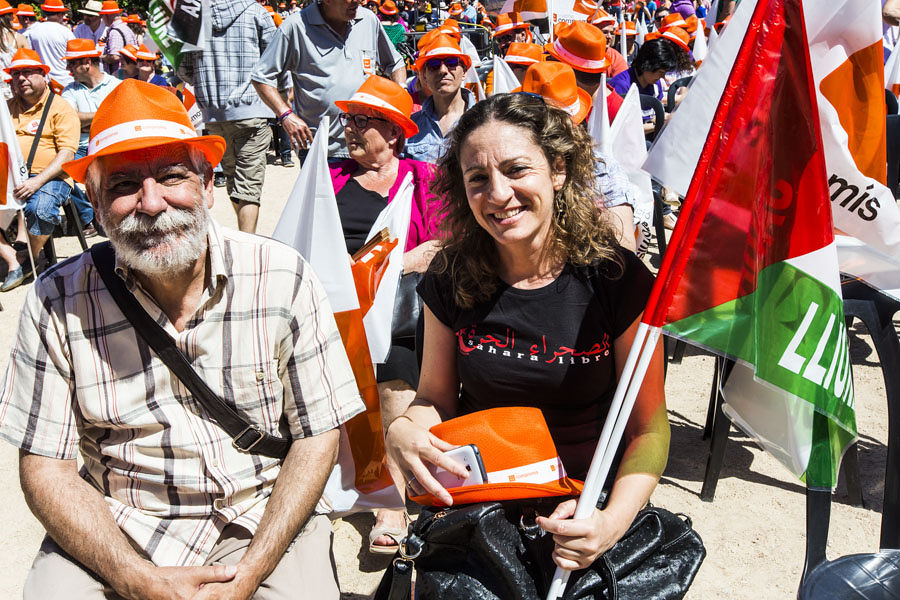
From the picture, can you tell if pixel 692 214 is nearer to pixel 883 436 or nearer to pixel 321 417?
pixel 321 417

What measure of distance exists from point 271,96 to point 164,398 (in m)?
4.00

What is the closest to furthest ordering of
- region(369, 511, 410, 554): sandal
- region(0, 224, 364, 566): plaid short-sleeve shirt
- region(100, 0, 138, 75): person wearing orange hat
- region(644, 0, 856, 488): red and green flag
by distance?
region(644, 0, 856, 488): red and green flag, region(0, 224, 364, 566): plaid short-sleeve shirt, region(369, 511, 410, 554): sandal, region(100, 0, 138, 75): person wearing orange hat

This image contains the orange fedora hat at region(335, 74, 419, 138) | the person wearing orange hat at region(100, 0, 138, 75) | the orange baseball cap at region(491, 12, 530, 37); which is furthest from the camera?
the person wearing orange hat at region(100, 0, 138, 75)

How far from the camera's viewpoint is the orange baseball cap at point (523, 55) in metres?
6.27

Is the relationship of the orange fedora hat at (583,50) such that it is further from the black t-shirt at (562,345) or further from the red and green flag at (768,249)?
the red and green flag at (768,249)

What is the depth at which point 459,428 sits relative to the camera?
1.85 meters

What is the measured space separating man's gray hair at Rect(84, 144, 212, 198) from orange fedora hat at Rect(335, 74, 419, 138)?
1647 mm

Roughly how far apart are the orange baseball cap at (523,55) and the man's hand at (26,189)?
156 inches

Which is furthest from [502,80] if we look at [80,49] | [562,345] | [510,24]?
[510,24]

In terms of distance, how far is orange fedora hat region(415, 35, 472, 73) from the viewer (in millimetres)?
5445

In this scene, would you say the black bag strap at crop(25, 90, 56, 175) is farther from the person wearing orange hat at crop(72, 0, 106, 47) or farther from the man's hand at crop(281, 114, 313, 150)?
the person wearing orange hat at crop(72, 0, 106, 47)

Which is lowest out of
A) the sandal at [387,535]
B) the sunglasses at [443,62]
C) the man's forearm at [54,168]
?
the sandal at [387,535]

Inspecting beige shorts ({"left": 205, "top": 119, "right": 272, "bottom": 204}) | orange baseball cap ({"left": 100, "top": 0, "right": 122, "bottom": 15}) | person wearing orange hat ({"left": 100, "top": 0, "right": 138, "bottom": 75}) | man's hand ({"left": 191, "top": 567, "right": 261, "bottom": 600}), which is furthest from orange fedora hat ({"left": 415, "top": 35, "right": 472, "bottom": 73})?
orange baseball cap ({"left": 100, "top": 0, "right": 122, "bottom": 15})

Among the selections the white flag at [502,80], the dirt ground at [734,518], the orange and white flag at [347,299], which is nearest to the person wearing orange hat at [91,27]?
the white flag at [502,80]
